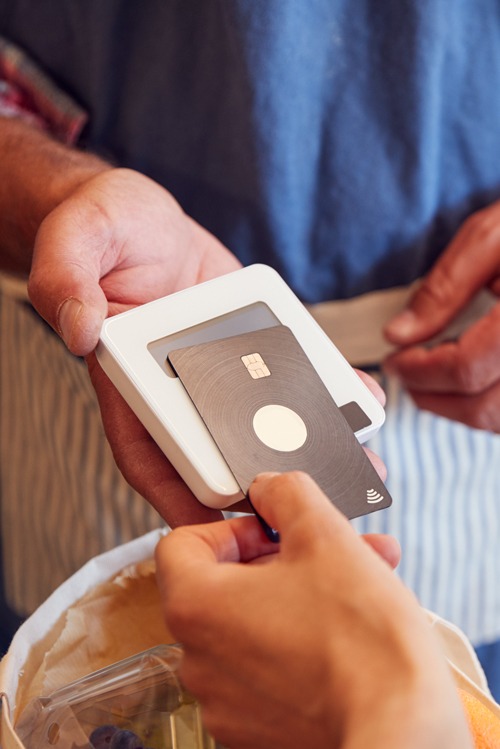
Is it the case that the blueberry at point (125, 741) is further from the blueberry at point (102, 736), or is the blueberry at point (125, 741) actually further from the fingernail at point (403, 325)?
the fingernail at point (403, 325)

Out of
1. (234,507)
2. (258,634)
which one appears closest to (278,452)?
(234,507)

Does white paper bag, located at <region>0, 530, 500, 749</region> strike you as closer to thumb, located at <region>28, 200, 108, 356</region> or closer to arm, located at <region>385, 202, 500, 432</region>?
thumb, located at <region>28, 200, 108, 356</region>

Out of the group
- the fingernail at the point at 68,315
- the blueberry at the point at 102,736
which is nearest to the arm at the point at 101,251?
the fingernail at the point at 68,315

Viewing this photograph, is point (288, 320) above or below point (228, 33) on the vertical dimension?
below

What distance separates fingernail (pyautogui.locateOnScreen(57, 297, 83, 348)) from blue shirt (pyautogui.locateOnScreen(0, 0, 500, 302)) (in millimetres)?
199

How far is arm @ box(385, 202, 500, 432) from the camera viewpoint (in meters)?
0.62

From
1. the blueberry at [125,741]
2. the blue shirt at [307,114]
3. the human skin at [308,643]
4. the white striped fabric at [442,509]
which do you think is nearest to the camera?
the human skin at [308,643]

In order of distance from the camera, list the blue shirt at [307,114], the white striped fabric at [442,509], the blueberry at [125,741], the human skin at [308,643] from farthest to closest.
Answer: the white striped fabric at [442,509] < the blue shirt at [307,114] < the blueberry at [125,741] < the human skin at [308,643]

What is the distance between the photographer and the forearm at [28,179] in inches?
24.2

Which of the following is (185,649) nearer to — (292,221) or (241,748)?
(241,748)

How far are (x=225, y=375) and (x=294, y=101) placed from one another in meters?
0.23

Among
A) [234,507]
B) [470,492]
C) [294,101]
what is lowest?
[470,492]

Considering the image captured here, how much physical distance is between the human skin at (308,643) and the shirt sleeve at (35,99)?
429 millimetres

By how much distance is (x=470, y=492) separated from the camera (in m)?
0.70
